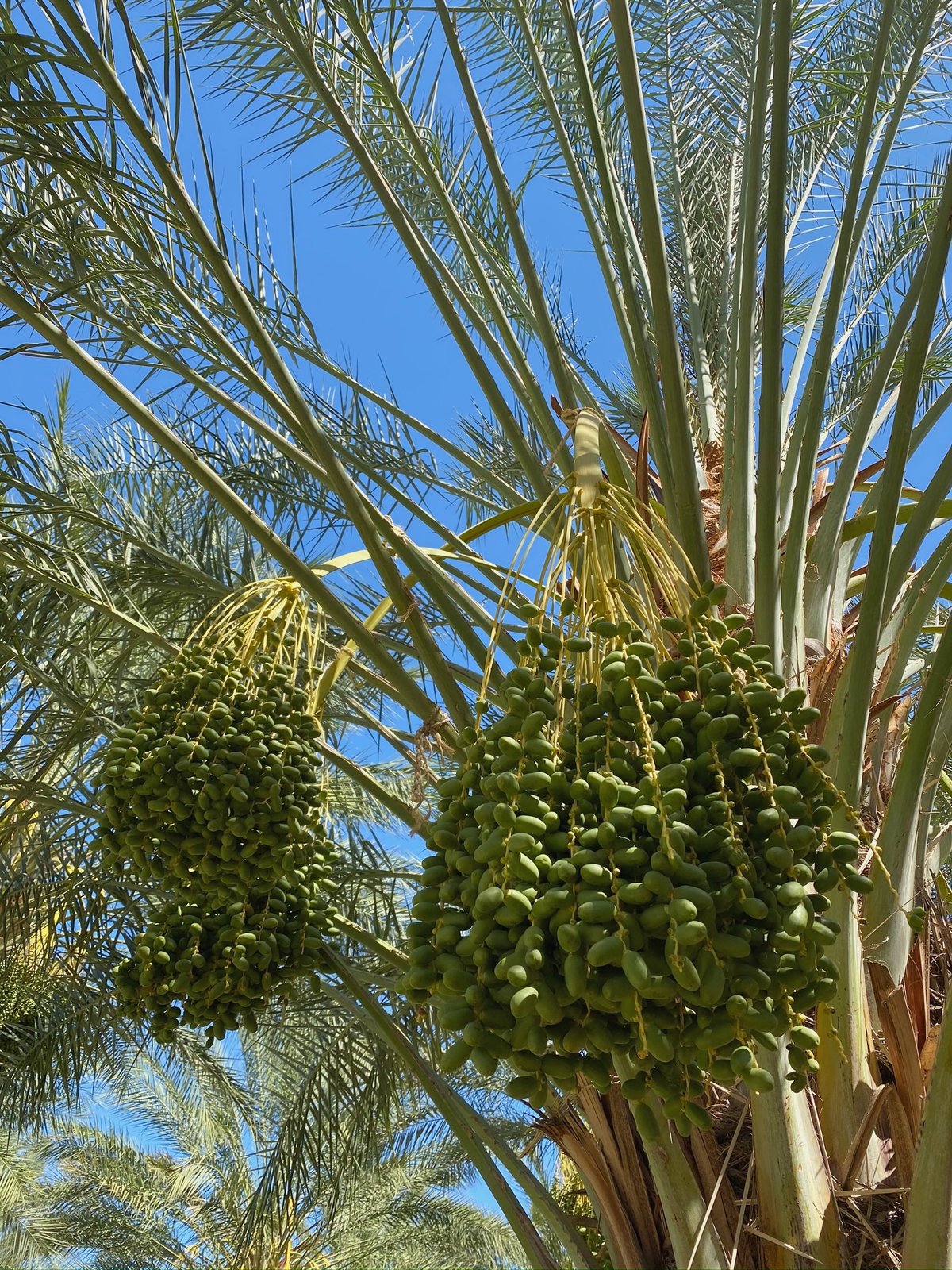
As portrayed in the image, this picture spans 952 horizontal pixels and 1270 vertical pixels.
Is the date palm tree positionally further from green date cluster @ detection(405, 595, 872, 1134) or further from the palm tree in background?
the palm tree in background

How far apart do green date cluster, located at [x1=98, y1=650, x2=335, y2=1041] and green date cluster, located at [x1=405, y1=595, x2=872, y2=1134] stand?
0.58 metres

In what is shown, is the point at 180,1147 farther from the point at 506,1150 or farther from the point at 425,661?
the point at 425,661

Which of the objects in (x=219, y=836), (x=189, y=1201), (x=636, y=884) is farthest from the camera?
(x=189, y=1201)

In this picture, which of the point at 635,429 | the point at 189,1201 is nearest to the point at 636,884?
the point at 635,429

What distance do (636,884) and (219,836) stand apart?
35.6 inches

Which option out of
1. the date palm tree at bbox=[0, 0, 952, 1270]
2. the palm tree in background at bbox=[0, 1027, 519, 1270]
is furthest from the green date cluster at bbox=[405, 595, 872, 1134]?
the palm tree in background at bbox=[0, 1027, 519, 1270]

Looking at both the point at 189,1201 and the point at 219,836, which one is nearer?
the point at 219,836

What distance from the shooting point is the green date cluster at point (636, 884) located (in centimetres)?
110

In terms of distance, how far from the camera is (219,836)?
182 cm

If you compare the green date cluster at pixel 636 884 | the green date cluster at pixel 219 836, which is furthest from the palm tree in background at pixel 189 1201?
the green date cluster at pixel 636 884

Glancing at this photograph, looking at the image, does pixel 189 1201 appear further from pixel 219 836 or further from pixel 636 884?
pixel 636 884

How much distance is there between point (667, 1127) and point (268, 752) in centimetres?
84

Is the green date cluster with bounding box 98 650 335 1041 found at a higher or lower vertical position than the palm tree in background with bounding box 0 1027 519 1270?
higher

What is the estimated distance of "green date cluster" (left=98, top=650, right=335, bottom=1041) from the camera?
1802 mm
